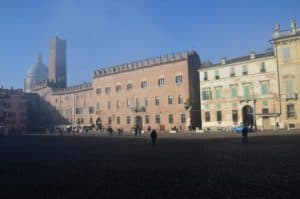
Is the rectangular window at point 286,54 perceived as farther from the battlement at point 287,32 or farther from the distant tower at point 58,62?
the distant tower at point 58,62

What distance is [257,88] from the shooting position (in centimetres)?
4747

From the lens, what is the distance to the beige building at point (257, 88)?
4400cm

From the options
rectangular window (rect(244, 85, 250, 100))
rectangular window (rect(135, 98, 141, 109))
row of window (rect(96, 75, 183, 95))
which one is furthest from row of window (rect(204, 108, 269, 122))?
rectangular window (rect(135, 98, 141, 109))

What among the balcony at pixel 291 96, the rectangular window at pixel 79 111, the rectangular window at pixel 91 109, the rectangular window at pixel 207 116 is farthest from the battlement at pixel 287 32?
the rectangular window at pixel 79 111

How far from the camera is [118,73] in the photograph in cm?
6831

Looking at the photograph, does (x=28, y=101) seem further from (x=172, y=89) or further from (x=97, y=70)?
(x=172, y=89)

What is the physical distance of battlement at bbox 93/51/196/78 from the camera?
192 feet

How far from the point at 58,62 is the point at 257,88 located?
87986mm

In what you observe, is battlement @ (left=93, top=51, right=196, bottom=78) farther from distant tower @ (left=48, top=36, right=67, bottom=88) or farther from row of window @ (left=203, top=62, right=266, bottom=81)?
distant tower @ (left=48, top=36, right=67, bottom=88)

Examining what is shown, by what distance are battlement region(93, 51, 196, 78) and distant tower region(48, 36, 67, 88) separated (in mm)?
38180

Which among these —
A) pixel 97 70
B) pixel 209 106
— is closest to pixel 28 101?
pixel 97 70

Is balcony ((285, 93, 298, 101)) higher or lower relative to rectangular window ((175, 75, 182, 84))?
lower

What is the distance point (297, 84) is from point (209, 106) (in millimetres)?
14386

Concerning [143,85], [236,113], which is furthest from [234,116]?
[143,85]
